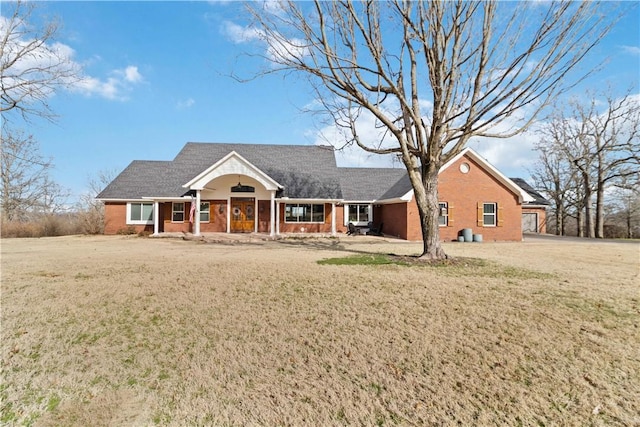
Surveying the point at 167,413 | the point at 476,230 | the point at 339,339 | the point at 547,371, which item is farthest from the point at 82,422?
the point at 476,230

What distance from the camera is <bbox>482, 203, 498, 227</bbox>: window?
Result: 20.7 meters

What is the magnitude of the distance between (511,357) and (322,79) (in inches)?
370

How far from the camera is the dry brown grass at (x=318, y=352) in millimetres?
3096

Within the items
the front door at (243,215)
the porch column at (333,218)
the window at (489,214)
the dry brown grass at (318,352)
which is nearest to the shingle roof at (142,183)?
the front door at (243,215)

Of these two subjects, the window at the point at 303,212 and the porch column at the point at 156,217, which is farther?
the window at the point at 303,212

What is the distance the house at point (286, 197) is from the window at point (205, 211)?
0.21 feet

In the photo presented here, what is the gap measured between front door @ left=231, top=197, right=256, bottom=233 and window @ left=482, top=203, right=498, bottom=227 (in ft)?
50.0

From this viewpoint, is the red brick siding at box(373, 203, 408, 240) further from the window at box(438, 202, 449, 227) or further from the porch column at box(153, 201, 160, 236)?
the porch column at box(153, 201, 160, 236)

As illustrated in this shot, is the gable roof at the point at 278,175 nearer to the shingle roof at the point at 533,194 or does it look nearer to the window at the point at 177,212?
the window at the point at 177,212

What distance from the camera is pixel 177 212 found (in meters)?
22.3

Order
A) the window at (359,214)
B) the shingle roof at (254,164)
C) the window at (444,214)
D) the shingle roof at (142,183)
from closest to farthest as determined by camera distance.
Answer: the window at (444,214), the shingle roof at (142,183), the shingle roof at (254,164), the window at (359,214)

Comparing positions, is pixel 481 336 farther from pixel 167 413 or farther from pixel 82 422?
pixel 82 422

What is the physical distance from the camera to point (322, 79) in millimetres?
10680

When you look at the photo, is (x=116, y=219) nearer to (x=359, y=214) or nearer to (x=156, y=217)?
(x=156, y=217)
